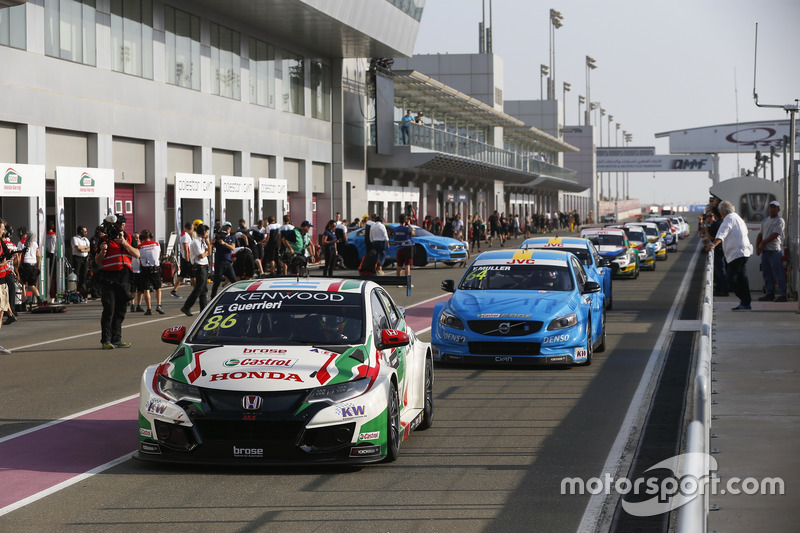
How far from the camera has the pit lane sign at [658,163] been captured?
170 metres

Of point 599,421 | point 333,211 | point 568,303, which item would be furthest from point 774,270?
point 333,211

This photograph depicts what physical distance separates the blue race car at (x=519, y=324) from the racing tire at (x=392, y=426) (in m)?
5.05

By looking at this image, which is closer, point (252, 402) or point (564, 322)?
point (252, 402)

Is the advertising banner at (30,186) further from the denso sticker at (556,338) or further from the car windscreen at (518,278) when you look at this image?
the denso sticker at (556,338)

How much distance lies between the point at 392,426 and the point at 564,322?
18.6 ft

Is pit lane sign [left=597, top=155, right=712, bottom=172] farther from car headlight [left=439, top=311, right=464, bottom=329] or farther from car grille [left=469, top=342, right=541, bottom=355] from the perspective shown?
car grille [left=469, top=342, right=541, bottom=355]

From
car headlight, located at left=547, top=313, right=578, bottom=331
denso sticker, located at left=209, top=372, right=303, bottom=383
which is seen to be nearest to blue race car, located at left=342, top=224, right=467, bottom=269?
car headlight, located at left=547, top=313, right=578, bottom=331

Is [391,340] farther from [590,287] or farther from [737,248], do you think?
[737,248]

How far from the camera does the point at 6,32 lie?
26.5 metres

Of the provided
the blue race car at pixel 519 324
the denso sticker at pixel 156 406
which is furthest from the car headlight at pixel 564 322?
the denso sticker at pixel 156 406

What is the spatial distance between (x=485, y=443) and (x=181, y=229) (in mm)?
24890

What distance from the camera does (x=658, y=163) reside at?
173375 millimetres

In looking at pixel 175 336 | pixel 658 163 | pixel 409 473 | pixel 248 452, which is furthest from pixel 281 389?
pixel 658 163

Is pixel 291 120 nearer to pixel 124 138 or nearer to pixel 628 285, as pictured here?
pixel 124 138
